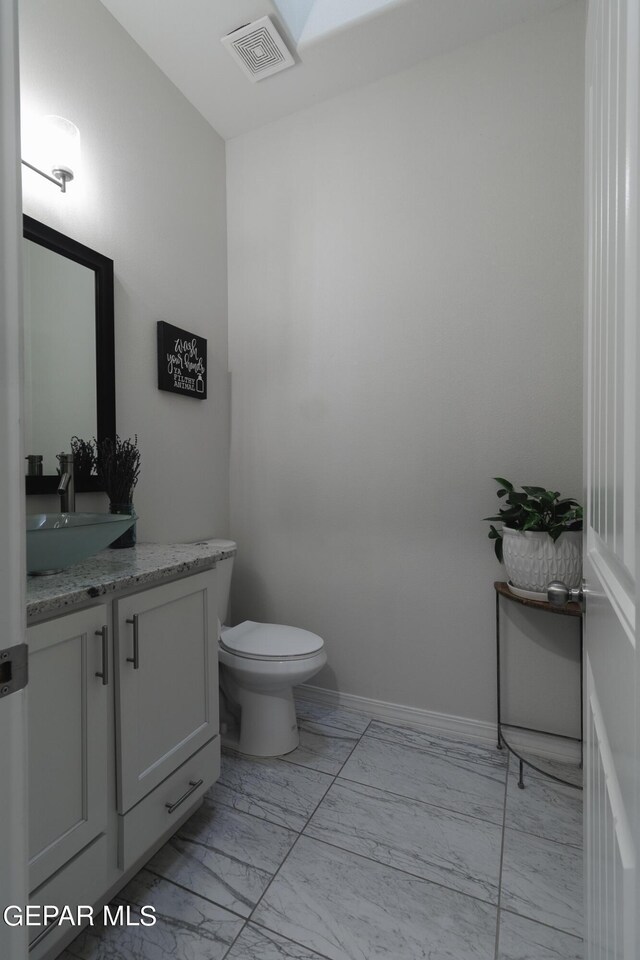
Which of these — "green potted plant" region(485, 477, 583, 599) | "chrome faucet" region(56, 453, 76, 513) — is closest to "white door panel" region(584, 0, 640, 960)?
"green potted plant" region(485, 477, 583, 599)

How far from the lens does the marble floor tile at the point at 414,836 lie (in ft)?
4.21

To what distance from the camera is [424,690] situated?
2.01 meters

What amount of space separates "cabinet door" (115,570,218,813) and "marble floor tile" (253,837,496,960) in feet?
1.47

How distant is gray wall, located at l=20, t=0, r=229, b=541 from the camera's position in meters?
1.52

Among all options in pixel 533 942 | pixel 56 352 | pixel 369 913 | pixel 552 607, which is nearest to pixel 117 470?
pixel 56 352

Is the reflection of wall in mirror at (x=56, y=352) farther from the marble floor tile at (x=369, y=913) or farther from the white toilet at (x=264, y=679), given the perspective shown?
the marble floor tile at (x=369, y=913)

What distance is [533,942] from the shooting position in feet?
3.59

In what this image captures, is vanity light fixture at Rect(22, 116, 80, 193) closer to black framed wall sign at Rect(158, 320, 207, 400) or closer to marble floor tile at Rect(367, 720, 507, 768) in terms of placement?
black framed wall sign at Rect(158, 320, 207, 400)

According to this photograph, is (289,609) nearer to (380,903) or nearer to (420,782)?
(420,782)

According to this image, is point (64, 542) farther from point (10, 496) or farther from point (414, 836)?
point (414, 836)

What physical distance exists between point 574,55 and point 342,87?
38.0 inches

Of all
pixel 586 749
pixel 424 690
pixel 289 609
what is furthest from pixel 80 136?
pixel 424 690

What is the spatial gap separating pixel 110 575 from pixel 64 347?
2.80ft

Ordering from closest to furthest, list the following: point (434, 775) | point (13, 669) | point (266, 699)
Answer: point (13, 669) < point (434, 775) < point (266, 699)
